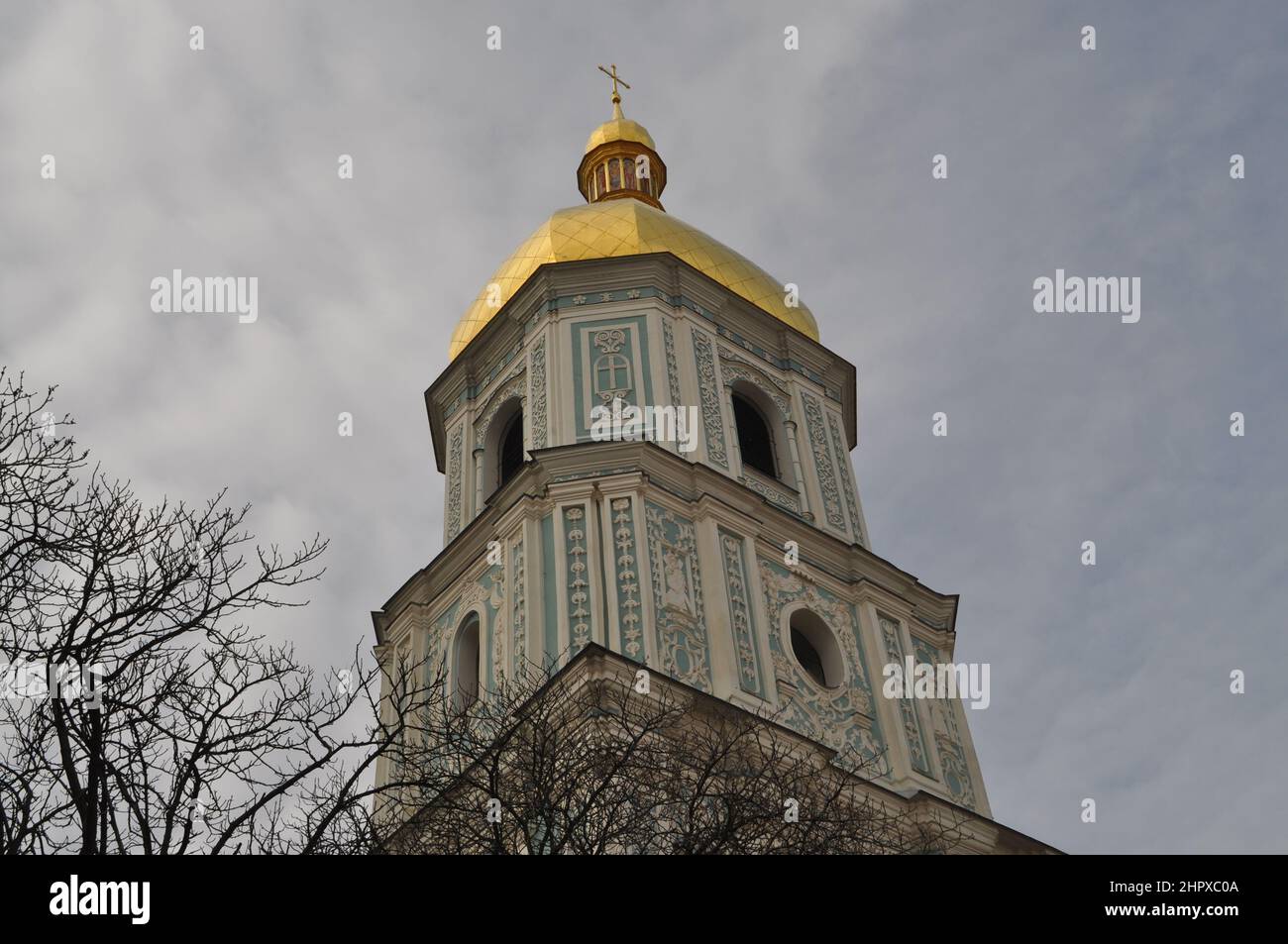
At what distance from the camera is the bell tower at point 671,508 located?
60.5 ft

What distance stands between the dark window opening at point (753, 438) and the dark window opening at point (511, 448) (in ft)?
10.3

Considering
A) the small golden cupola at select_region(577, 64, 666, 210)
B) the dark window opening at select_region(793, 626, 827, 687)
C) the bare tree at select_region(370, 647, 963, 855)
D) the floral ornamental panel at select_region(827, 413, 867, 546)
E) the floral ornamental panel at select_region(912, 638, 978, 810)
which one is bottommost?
the bare tree at select_region(370, 647, 963, 855)

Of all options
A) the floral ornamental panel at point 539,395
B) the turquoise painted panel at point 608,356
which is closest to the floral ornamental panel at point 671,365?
the turquoise painted panel at point 608,356

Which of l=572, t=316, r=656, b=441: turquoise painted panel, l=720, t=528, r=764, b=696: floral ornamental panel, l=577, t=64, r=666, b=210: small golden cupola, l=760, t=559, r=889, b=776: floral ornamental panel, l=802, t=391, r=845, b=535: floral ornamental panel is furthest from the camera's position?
l=577, t=64, r=666, b=210: small golden cupola

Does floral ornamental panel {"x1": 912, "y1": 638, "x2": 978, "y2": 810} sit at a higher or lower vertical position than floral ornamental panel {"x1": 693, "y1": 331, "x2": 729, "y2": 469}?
lower

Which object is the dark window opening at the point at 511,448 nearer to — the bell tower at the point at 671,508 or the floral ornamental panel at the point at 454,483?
the bell tower at the point at 671,508

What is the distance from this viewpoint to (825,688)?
19125 millimetres

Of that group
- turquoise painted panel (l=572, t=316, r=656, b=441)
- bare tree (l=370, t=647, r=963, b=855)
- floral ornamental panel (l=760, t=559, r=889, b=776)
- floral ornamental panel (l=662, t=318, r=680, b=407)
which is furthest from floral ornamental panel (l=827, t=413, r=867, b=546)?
bare tree (l=370, t=647, r=963, b=855)

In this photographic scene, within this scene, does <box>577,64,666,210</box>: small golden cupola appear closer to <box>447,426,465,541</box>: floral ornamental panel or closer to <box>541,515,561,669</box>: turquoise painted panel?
<box>447,426,465,541</box>: floral ornamental panel

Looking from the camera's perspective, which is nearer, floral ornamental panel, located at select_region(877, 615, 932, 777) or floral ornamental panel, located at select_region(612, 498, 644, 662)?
floral ornamental panel, located at select_region(612, 498, 644, 662)

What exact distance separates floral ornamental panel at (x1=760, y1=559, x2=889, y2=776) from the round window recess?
0.09 metres

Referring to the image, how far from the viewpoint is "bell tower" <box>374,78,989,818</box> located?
18.4 m

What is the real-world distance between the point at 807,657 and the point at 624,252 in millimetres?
7137
